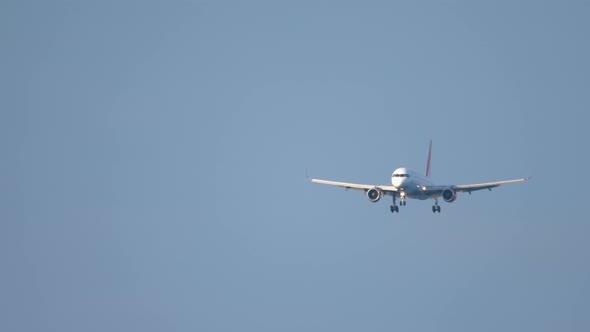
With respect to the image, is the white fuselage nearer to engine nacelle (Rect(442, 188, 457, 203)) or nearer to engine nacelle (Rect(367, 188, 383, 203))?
engine nacelle (Rect(442, 188, 457, 203))

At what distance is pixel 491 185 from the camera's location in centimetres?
14412

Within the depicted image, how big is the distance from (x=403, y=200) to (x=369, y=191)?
4193 mm

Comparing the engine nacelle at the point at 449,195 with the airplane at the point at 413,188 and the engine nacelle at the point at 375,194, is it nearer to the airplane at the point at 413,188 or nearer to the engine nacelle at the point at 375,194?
the airplane at the point at 413,188

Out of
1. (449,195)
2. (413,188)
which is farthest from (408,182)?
(449,195)

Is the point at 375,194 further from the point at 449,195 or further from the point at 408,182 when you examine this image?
the point at 449,195

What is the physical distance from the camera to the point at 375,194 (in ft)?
474

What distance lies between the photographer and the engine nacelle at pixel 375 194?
5684 inches

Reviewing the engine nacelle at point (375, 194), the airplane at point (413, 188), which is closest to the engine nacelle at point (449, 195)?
the airplane at point (413, 188)

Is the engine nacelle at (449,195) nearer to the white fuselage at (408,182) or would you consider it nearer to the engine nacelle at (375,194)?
the white fuselage at (408,182)

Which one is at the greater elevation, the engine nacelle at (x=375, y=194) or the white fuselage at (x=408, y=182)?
the white fuselage at (x=408, y=182)

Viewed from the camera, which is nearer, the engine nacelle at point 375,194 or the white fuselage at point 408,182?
the white fuselage at point 408,182

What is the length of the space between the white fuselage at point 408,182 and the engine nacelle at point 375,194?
99.8 inches

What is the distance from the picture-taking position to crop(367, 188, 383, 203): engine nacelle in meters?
144

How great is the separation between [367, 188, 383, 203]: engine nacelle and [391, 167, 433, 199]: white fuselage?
2.54 metres
